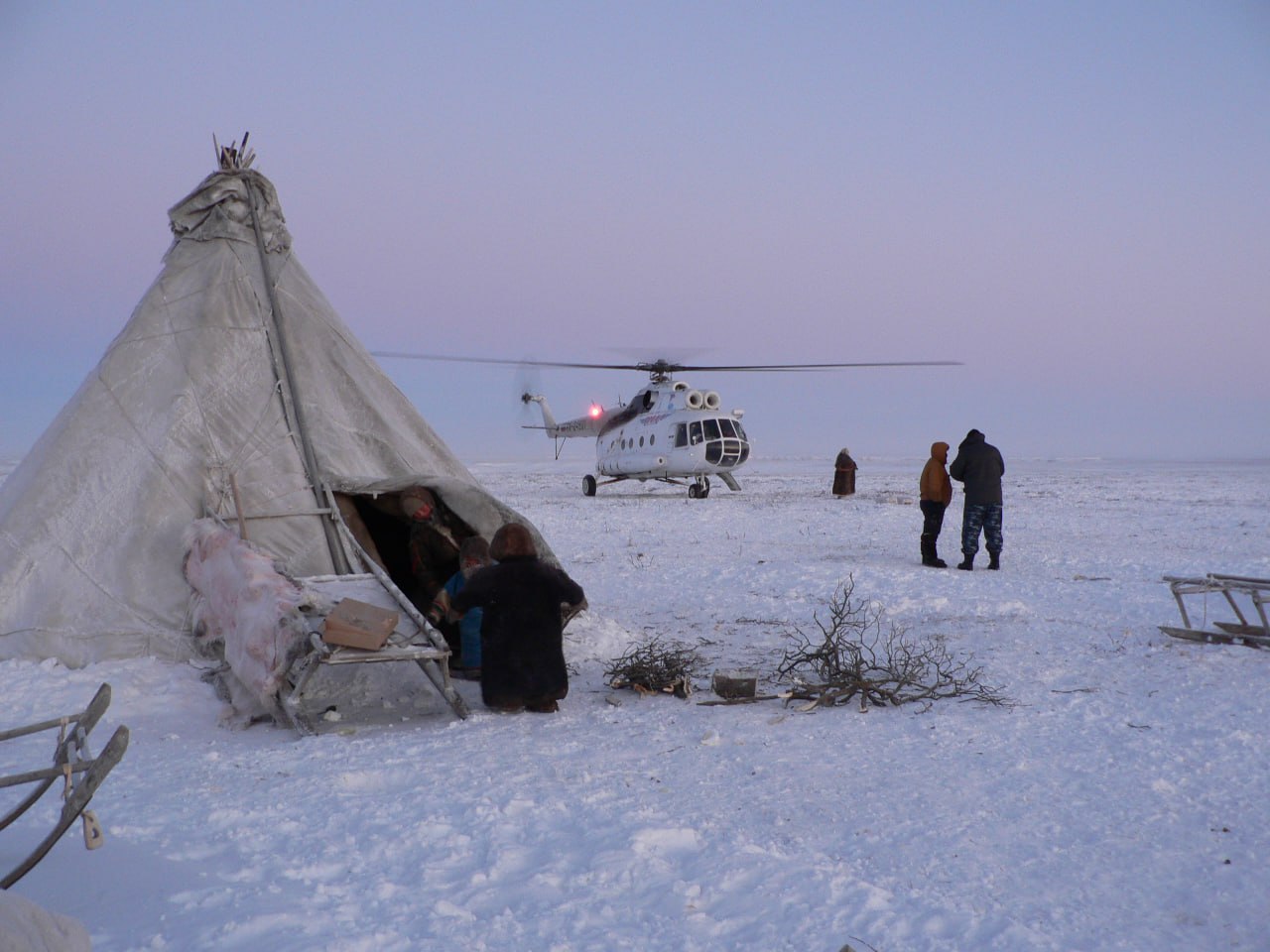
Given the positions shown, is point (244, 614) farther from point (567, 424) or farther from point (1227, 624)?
point (567, 424)

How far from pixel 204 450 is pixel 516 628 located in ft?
11.0

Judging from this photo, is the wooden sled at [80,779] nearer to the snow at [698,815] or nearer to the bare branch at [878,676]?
the snow at [698,815]

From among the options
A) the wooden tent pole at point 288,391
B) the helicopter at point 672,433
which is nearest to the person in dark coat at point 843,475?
the helicopter at point 672,433

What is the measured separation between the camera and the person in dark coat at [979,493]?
1159 centimetres

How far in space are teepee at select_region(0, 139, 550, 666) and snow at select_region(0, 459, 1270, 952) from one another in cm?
55

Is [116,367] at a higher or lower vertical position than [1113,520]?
higher

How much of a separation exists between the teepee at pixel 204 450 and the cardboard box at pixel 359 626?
1.35 meters

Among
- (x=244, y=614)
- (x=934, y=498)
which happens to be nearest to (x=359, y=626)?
(x=244, y=614)

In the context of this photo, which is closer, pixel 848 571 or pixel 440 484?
pixel 440 484

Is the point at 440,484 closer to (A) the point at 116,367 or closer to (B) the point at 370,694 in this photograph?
(B) the point at 370,694

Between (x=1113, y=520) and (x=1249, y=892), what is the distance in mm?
16517

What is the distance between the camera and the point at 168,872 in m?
3.66

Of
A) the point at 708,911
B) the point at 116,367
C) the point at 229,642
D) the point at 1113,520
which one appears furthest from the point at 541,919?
the point at 1113,520

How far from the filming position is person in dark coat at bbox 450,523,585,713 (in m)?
5.84
